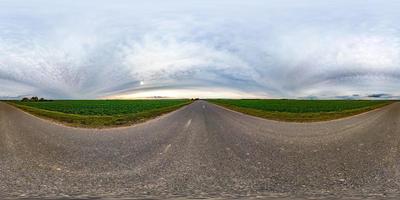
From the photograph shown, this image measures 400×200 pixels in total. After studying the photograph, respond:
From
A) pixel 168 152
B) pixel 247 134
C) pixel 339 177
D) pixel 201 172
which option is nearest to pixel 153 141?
pixel 168 152

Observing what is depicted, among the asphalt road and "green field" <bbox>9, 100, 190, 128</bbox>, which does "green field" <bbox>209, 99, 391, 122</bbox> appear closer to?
"green field" <bbox>9, 100, 190, 128</bbox>

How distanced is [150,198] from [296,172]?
4241mm

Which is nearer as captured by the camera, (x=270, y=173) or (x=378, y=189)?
(x=378, y=189)

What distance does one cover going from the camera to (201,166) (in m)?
11.2

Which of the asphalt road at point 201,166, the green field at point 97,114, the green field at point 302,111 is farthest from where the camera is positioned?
the green field at point 302,111

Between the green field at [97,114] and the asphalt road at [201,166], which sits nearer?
the asphalt road at [201,166]

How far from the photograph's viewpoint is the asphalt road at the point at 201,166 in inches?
331

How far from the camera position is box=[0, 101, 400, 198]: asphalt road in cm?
840

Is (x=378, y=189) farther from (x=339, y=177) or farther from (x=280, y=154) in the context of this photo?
(x=280, y=154)

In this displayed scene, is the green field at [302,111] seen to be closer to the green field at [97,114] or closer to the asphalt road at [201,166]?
the green field at [97,114]

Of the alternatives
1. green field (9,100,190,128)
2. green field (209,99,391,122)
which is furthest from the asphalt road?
green field (209,99,391,122)

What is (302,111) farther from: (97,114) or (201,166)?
(201,166)

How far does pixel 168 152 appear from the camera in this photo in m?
13.7

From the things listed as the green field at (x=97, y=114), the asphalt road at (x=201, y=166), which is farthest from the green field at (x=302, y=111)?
the asphalt road at (x=201, y=166)
